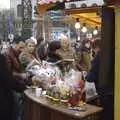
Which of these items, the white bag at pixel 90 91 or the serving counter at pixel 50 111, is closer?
the serving counter at pixel 50 111

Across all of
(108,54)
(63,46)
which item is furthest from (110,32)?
(63,46)

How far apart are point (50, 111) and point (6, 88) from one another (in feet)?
3.18

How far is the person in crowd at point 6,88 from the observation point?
465 centimetres

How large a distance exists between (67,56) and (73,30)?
11816mm

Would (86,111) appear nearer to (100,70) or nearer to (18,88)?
(100,70)

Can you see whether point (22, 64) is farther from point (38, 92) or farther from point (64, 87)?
point (64, 87)

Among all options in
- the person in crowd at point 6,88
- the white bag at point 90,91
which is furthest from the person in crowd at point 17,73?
the white bag at point 90,91

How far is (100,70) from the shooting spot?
404 cm

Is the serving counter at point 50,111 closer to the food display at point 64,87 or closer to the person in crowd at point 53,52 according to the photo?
the food display at point 64,87

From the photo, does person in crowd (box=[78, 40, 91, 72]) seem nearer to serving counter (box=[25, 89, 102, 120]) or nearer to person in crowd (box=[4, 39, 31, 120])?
person in crowd (box=[4, 39, 31, 120])

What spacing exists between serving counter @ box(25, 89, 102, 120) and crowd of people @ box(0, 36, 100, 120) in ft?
0.86

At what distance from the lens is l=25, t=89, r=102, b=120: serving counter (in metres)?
3.63

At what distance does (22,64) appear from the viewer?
6305 mm

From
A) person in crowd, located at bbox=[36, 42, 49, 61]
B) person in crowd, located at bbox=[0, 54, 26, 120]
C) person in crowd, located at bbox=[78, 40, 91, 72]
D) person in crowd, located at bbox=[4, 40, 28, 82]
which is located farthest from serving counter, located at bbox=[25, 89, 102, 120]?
person in crowd, located at bbox=[36, 42, 49, 61]
